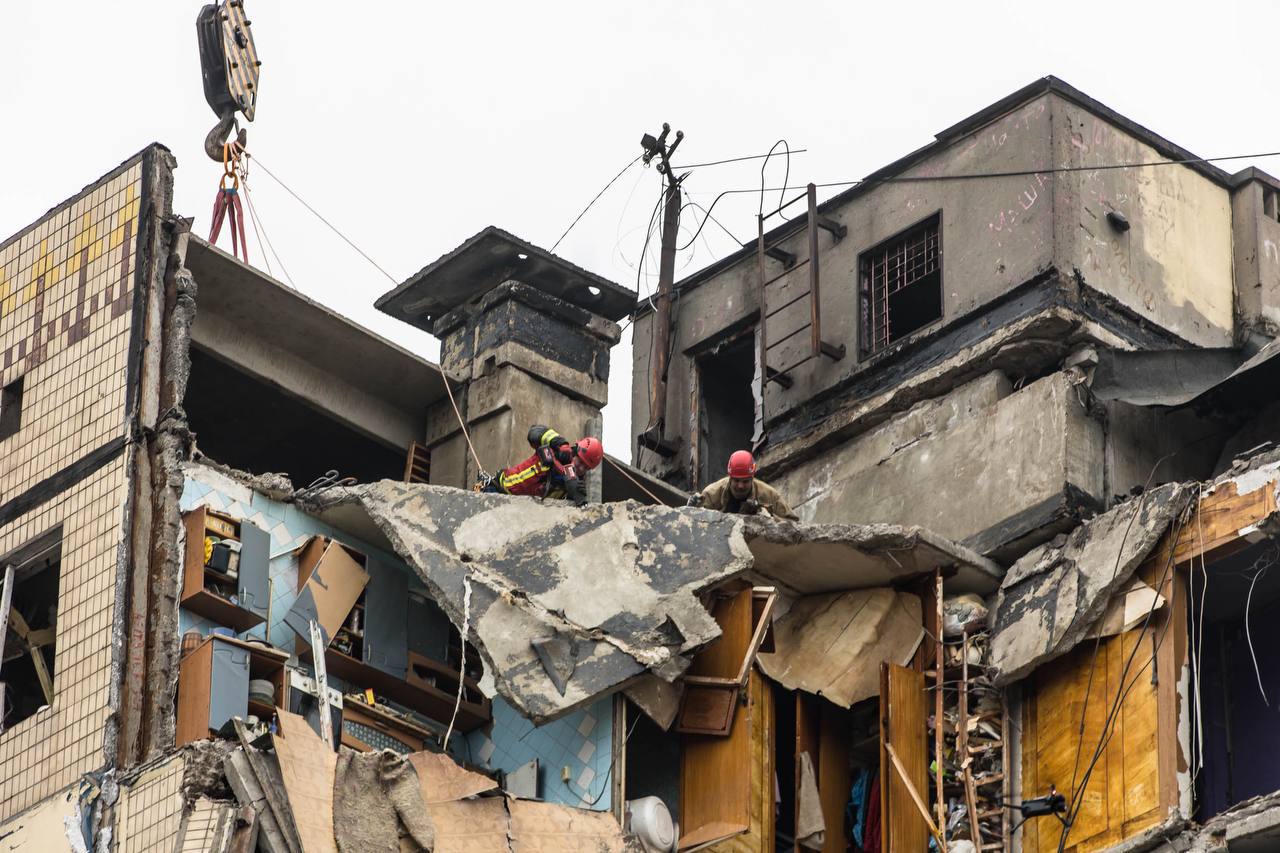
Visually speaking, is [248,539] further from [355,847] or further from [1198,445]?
[1198,445]

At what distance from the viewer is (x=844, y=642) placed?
75.8 ft

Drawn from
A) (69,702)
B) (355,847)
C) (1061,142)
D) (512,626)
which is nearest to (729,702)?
(512,626)

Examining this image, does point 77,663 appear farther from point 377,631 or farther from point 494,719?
point 494,719

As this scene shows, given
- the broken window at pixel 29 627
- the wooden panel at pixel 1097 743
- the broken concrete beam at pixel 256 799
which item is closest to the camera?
the broken concrete beam at pixel 256 799

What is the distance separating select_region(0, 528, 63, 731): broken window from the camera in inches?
869

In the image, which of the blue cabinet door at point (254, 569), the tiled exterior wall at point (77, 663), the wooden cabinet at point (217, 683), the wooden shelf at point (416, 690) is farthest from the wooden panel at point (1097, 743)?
the tiled exterior wall at point (77, 663)

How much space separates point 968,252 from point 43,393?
895 cm

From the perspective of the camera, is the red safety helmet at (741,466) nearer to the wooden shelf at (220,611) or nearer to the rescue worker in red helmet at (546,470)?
the rescue worker in red helmet at (546,470)

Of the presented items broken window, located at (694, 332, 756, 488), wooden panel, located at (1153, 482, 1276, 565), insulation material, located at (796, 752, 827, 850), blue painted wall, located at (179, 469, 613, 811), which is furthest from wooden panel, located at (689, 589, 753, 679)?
broken window, located at (694, 332, 756, 488)

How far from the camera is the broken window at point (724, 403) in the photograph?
28.9 meters

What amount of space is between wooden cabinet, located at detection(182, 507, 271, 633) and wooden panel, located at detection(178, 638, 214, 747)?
48 centimetres

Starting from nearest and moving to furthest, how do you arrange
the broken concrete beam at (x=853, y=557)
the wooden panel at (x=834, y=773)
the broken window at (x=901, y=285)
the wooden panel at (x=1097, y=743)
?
the wooden panel at (x=1097, y=743) < the wooden panel at (x=834, y=773) < the broken concrete beam at (x=853, y=557) < the broken window at (x=901, y=285)

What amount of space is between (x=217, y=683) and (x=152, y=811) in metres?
1.23

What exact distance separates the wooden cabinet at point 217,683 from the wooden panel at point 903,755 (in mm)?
5083
